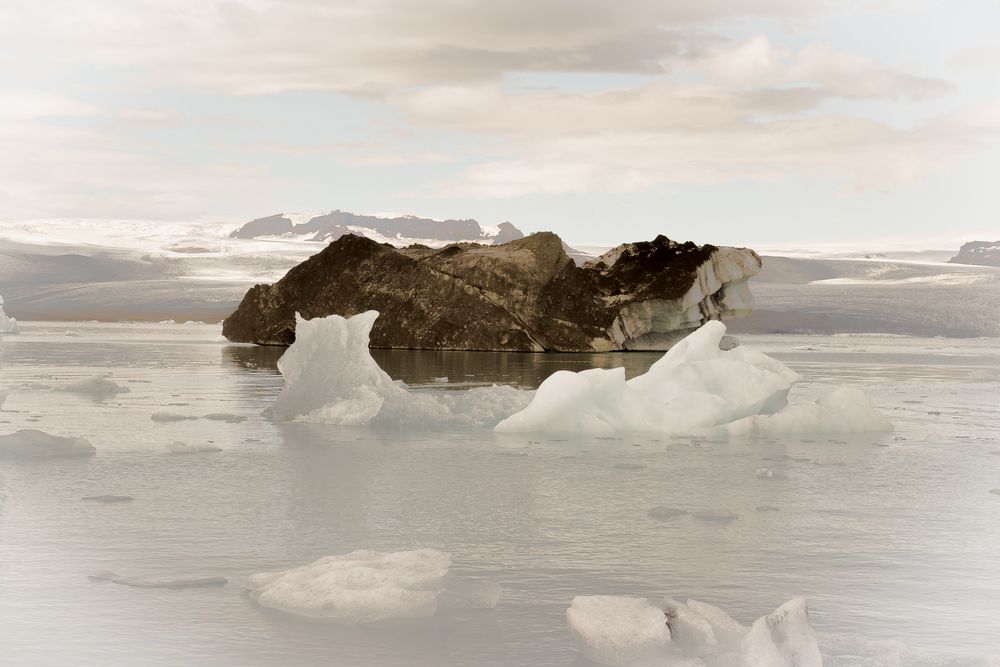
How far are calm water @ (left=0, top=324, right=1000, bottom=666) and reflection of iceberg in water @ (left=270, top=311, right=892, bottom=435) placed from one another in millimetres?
451

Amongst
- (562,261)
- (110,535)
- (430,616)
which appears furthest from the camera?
(562,261)

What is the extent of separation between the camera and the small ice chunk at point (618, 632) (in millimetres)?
3719

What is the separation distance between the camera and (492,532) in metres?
5.68

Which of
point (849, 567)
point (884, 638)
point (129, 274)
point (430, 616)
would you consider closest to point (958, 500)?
point (849, 567)

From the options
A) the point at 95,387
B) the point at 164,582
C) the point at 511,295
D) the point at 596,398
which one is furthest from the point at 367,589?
the point at 511,295

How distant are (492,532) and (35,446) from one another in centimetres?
439

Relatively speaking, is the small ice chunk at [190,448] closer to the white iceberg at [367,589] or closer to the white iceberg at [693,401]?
the white iceberg at [693,401]

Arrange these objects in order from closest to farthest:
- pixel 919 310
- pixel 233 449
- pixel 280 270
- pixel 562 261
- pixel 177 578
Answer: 1. pixel 177 578
2. pixel 233 449
3. pixel 562 261
4. pixel 919 310
5. pixel 280 270

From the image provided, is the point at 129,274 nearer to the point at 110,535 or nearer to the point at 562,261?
the point at 562,261

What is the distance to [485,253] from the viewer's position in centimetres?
3125

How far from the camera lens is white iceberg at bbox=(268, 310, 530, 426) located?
35.7ft

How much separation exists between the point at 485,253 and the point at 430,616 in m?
27.2

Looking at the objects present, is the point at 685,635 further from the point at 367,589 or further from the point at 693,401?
the point at 693,401

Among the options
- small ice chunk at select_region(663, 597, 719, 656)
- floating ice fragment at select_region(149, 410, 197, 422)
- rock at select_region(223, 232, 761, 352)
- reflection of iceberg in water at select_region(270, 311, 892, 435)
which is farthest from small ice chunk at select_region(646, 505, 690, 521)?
rock at select_region(223, 232, 761, 352)
